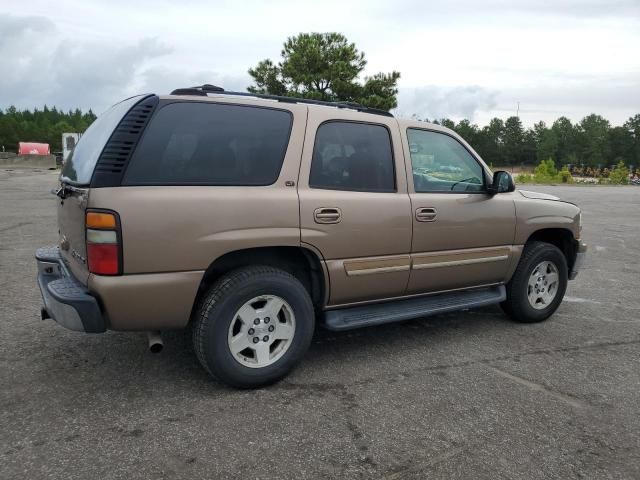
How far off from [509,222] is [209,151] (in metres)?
2.61

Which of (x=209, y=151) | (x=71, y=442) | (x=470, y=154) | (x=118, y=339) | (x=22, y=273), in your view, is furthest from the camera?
(x=22, y=273)

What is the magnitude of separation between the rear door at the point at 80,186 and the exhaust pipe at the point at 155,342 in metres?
0.50

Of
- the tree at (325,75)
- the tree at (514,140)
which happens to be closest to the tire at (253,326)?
the tree at (325,75)

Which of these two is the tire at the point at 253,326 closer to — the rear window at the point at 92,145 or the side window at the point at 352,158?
the side window at the point at 352,158

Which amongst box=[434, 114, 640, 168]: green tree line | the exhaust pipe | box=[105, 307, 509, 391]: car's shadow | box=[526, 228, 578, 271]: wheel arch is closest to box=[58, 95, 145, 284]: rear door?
the exhaust pipe

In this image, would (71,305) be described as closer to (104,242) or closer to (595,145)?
(104,242)

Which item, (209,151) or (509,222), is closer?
(209,151)

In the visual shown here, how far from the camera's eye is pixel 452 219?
4191 millimetres

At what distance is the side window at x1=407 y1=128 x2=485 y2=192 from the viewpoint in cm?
416

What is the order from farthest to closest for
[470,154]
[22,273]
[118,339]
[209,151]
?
[22,273]
[470,154]
[118,339]
[209,151]

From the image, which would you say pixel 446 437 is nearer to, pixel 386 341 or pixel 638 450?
pixel 638 450

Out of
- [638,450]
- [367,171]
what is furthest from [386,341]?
[638,450]

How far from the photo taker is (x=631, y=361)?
4.08 metres

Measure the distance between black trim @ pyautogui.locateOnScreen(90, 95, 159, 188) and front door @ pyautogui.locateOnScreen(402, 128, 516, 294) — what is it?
1897 millimetres
